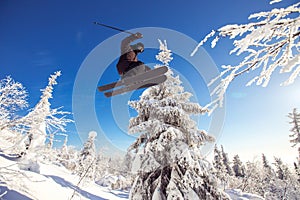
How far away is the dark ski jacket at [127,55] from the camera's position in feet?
20.9

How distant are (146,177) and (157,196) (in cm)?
95

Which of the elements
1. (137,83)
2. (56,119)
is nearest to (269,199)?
(137,83)

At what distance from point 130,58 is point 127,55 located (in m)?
0.15

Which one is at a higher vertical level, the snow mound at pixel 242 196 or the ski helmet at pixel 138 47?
the ski helmet at pixel 138 47

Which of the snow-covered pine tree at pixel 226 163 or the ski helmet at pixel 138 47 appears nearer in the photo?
the ski helmet at pixel 138 47

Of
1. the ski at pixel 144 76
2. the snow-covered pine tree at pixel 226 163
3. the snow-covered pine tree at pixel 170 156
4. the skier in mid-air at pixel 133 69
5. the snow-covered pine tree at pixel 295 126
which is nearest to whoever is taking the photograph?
the snow-covered pine tree at pixel 170 156

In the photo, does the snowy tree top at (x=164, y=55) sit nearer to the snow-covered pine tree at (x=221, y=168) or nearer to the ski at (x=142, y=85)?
the ski at (x=142, y=85)

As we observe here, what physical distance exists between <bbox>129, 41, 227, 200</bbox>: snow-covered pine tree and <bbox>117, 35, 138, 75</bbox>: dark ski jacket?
79.6 inches

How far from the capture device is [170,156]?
6.54 m

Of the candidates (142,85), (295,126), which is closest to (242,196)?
(295,126)

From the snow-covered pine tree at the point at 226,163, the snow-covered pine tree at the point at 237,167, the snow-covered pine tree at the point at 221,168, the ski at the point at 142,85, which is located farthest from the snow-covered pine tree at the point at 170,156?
the snow-covered pine tree at the point at 237,167

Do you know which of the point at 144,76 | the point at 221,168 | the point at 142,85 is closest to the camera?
the point at 144,76

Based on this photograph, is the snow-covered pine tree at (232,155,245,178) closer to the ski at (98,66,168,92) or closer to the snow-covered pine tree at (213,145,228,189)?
the snow-covered pine tree at (213,145,228,189)

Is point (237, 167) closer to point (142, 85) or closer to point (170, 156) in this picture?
point (170, 156)
